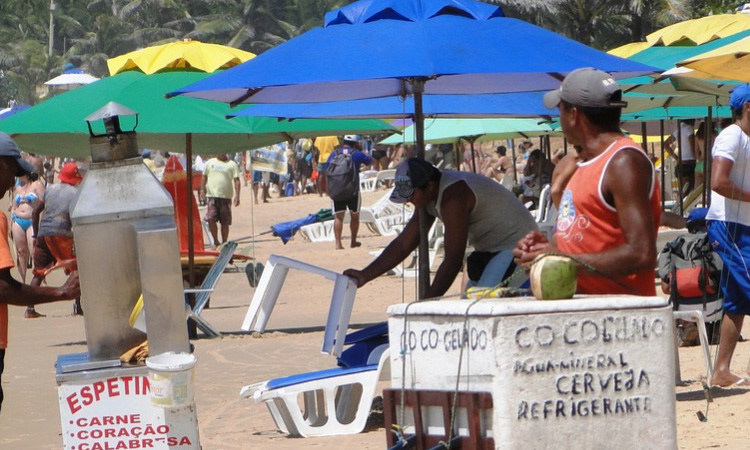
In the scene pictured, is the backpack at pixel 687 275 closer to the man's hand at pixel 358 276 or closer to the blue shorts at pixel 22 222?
the man's hand at pixel 358 276

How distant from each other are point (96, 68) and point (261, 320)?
72.3m

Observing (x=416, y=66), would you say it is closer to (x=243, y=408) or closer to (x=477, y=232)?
(x=477, y=232)

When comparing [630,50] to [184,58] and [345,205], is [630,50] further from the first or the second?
[345,205]

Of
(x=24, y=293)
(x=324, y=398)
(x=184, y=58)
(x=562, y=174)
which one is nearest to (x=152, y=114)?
(x=184, y=58)

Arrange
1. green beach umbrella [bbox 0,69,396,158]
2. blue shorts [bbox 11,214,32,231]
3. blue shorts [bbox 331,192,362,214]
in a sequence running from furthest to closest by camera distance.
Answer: blue shorts [bbox 331,192,362,214] < blue shorts [bbox 11,214,32,231] < green beach umbrella [bbox 0,69,396,158]

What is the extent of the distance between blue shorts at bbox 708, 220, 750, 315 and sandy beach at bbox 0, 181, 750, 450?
0.48 m

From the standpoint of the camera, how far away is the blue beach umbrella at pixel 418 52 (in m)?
5.98

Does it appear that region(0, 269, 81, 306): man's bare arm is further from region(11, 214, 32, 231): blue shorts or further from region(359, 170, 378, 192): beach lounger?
region(359, 170, 378, 192): beach lounger

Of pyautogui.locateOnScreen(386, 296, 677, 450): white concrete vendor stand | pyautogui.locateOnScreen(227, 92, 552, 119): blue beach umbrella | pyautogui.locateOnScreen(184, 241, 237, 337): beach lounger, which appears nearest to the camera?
pyautogui.locateOnScreen(386, 296, 677, 450): white concrete vendor stand

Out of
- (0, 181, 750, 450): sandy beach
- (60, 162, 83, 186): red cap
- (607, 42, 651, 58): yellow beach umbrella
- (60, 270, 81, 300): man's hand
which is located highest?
(607, 42, 651, 58): yellow beach umbrella

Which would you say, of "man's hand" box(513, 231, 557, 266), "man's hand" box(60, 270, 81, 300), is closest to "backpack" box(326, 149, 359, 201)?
"man's hand" box(60, 270, 81, 300)

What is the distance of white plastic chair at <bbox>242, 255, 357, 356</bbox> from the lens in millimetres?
6645

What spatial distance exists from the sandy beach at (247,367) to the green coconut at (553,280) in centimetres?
169

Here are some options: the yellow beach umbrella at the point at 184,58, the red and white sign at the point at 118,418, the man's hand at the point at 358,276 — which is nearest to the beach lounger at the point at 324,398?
the man's hand at the point at 358,276
